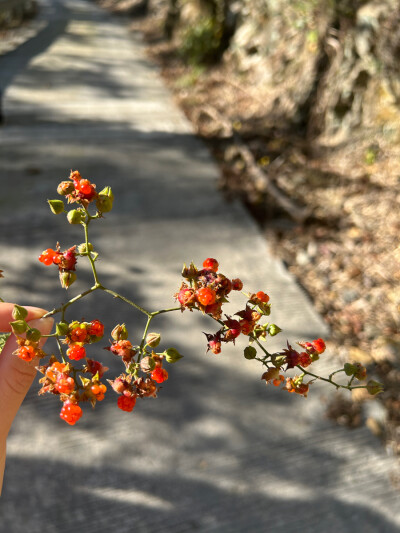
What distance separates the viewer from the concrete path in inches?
81.4

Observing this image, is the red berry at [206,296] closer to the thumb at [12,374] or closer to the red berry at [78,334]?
the red berry at [78,334]

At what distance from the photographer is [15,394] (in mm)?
952

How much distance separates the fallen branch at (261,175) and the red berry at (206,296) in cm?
292

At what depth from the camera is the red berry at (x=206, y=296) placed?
733mm

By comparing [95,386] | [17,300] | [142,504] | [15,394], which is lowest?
[142,504]

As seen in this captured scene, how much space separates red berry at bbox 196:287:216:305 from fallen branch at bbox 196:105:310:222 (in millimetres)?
2918

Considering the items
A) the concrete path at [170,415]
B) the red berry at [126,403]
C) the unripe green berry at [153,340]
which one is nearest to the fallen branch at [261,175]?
the concrete path at [170,415]

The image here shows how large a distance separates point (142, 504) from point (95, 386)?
5.10ft

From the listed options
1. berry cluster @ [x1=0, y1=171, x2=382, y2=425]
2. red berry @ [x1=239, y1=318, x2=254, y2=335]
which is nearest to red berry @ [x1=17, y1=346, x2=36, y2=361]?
A: berry cluster @ [x1=0, y1=171, x2=382, y2=425]

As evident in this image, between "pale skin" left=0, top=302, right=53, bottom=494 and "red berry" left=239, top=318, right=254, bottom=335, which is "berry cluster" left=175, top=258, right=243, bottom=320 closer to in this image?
"red berry" left=239, top=318, right=254, bottom=335

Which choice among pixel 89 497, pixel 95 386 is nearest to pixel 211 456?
pixel 89 497

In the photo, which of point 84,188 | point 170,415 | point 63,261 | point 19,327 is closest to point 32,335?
point 19,327

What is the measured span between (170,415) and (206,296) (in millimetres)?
1861

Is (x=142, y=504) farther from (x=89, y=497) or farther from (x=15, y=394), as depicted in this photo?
(x=15, y=394)
